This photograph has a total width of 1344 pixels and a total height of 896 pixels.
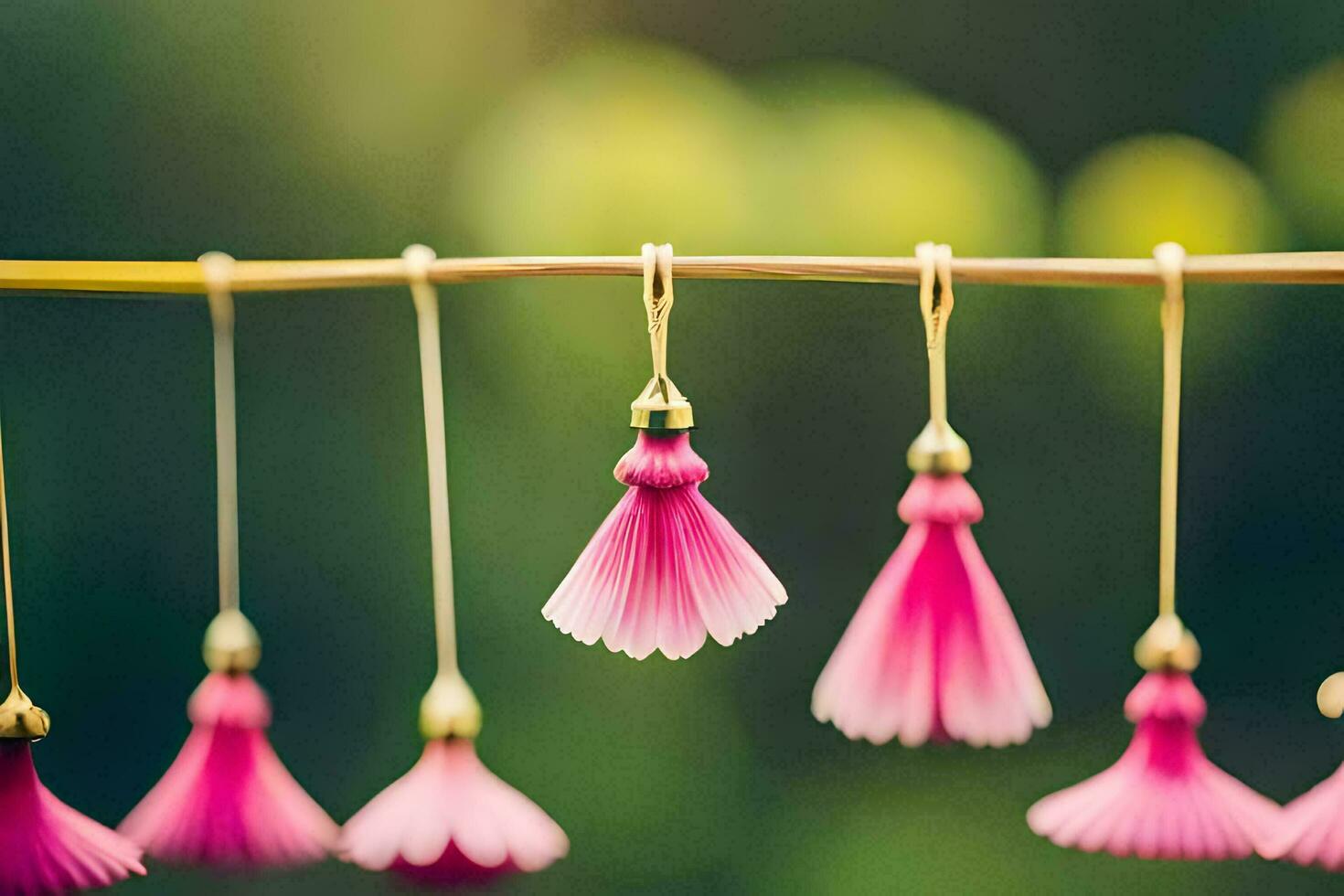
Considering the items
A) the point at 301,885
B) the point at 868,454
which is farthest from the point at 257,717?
the point at 868,454

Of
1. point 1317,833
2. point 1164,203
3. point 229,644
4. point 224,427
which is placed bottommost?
point 1317,833

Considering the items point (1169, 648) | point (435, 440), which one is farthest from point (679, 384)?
point (1169, 648)

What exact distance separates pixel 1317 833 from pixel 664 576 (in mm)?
296

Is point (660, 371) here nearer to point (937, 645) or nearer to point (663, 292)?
point (663, 292)

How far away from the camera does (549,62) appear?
0.70 metres

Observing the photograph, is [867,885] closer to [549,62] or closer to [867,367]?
[867,367]

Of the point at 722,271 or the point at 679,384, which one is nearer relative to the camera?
the point at 722,271

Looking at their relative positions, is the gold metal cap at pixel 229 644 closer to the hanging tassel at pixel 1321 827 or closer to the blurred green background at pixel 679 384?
the blurred green background at pixel 679 384

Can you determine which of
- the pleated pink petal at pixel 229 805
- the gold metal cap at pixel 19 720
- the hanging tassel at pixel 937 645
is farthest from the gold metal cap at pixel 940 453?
the gold metal cap at pixel 19 720

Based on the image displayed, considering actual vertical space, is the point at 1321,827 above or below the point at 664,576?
below

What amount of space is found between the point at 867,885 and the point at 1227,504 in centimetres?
32

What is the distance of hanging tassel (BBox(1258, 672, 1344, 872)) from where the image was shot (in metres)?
0.50

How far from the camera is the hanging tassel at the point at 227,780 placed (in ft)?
1.78

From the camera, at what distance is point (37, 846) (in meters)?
0.57
